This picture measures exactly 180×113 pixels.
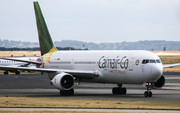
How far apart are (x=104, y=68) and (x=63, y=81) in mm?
4443

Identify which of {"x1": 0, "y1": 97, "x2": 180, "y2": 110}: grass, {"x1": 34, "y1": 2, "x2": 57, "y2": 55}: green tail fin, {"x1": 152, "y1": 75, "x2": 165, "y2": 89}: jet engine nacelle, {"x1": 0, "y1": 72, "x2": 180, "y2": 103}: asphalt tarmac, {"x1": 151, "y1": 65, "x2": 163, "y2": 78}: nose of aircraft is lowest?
{"x1": 0, "y1": 72, "x2": 180, "y2": 103}: asphalt tarmac

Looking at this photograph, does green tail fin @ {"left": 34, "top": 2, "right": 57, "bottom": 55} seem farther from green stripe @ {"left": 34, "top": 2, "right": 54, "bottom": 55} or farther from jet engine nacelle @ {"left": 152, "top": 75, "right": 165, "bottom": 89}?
jet engine nacelle @ {"left": 152, "top": 75, "right": 165, "bottom": 89}

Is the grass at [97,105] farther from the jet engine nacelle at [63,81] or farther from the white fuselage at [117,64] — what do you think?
the jet engine nacelle at [63,81]

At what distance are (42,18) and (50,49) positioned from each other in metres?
4.07

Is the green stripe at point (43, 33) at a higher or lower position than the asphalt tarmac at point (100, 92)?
higher

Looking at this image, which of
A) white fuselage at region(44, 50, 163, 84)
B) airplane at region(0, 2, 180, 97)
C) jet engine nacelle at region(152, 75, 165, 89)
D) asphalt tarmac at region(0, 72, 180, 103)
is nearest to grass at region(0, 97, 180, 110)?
asphalt tarmac at region(0, 72, 180, 103)

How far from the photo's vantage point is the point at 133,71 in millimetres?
35438

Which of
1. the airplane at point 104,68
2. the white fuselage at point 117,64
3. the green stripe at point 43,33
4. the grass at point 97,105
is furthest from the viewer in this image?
the green stripe at point 43,33

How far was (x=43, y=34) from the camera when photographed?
47500 mm

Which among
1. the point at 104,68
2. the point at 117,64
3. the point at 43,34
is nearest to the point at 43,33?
the point at 43,34

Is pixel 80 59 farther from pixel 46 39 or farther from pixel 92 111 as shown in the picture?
pixel 92 111

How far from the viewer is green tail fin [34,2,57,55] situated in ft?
156

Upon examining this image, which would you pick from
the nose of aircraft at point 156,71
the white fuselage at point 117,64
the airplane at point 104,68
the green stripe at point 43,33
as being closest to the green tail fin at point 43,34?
the green stripe at point 43,33

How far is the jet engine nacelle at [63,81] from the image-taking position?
36.7 m
